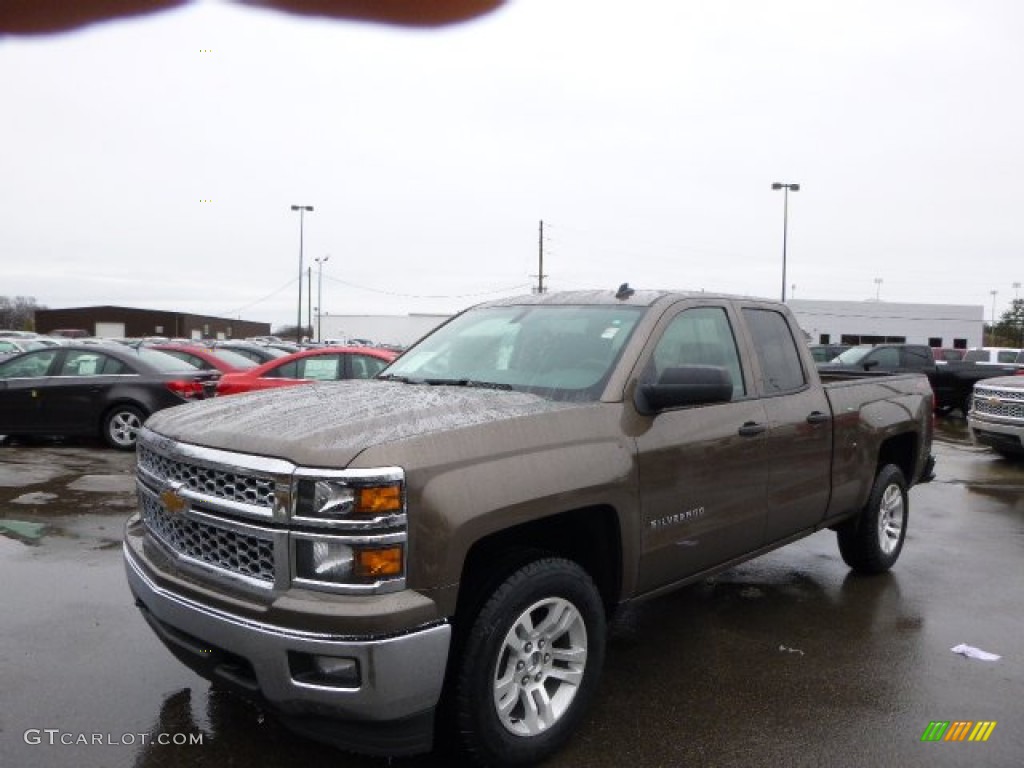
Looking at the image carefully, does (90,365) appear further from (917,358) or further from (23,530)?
(917,358)

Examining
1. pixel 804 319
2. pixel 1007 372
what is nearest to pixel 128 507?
pixel 1007 372

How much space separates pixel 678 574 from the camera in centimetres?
381

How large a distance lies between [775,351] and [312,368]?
26.5 ft

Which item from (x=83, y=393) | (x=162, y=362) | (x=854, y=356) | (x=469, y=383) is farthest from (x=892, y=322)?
(x=469, y=383)

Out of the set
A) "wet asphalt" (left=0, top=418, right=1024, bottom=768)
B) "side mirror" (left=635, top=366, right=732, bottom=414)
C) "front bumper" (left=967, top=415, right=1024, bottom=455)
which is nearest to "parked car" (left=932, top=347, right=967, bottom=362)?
"front bumper" (left=967, top=415, right=1024, bottom=455)

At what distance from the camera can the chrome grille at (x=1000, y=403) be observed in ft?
36.0

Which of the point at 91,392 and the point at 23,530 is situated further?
the point at 91,392

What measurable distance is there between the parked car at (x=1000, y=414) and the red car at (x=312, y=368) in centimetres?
848

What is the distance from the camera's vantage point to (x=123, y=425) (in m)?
11.1

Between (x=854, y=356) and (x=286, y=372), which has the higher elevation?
(x=854, y=356)

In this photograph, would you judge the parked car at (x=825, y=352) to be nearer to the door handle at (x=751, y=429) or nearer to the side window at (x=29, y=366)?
the side window at (x=29, y=366)

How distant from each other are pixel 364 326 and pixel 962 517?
263ft

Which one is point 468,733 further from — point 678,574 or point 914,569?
point 914,569

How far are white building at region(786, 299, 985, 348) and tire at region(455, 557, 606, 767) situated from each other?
2547 inches
